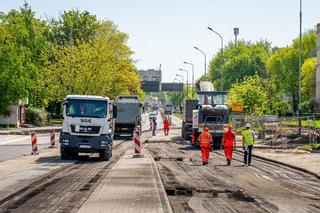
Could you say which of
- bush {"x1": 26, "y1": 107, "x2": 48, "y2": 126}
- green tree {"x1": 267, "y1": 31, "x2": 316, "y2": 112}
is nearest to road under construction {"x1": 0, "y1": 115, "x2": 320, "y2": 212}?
bush {"x1": 26, "y1": 107, "x2": 48, "y2": 126}

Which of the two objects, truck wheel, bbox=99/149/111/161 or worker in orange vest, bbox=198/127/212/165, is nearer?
worker in orange vest, bbox=198/127/212/165

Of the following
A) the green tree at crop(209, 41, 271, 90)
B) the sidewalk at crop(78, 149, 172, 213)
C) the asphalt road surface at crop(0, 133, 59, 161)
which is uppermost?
the green tree at crop(209, 41, 271, 90)

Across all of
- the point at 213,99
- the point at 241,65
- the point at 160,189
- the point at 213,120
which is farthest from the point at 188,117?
the point at 241,65

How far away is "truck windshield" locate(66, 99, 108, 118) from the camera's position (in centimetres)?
2692

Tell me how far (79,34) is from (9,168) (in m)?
71.4

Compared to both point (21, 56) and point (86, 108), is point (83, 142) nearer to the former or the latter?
point (86, 108)

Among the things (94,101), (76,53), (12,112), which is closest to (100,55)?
(76,53)

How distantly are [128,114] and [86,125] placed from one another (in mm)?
21482

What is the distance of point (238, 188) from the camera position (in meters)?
16.5

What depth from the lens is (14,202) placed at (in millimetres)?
13305

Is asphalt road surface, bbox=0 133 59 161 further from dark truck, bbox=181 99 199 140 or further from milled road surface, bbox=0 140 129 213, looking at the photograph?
dark truck, bbox=181 99 199 140

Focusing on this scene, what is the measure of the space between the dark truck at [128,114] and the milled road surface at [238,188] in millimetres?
22915

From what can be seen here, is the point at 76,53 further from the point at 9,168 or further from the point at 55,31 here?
the point at 9,168

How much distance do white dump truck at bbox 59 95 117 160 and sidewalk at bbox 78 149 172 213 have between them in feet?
17.5
